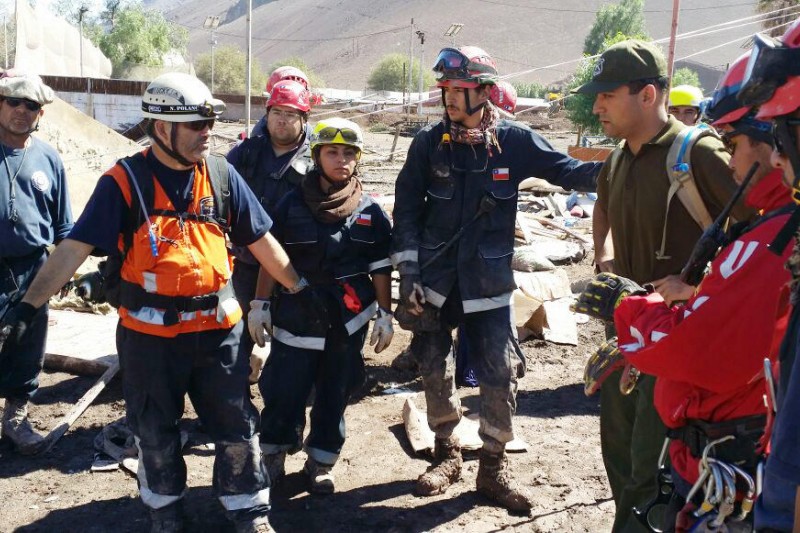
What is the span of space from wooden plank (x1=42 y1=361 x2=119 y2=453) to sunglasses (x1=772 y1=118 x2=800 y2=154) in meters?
4.73

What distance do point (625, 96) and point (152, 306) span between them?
242 centimetres

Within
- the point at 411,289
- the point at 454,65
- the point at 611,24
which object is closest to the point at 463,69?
the point at 454,65

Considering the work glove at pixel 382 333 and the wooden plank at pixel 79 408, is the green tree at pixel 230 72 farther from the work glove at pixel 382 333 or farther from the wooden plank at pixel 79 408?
the work glove at pixel 382 333

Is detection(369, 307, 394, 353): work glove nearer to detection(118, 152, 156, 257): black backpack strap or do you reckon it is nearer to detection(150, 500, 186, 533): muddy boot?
detection(150, 500, 186, 533): muddy boot

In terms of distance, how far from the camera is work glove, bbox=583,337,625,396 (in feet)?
9.91

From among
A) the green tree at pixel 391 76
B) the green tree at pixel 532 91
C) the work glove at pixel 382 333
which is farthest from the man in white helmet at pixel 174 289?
the green tree at pixel 532 91

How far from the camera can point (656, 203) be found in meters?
3.76

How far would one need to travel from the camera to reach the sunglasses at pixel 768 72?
191 centimetres

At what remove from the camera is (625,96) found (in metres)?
3.78

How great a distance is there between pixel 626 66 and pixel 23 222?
12.1ft

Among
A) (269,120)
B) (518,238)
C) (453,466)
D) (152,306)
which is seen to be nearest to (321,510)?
(453,466)

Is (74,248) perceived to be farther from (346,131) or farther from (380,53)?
(380,53)

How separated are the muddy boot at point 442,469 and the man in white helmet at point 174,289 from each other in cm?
100

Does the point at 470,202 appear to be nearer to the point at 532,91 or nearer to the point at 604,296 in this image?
the point at 604,296
